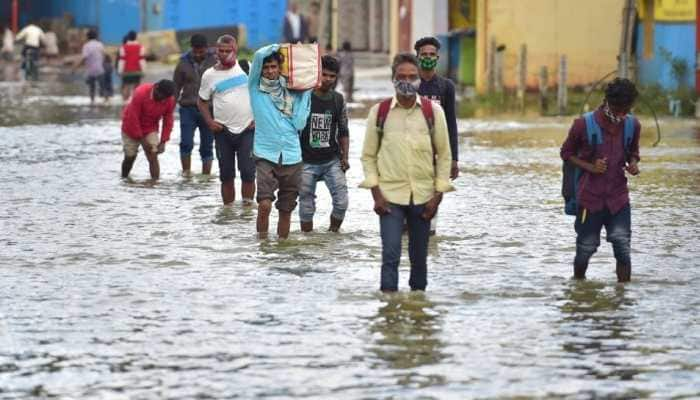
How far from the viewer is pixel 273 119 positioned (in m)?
13.3

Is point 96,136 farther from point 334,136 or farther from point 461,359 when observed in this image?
point 461,359

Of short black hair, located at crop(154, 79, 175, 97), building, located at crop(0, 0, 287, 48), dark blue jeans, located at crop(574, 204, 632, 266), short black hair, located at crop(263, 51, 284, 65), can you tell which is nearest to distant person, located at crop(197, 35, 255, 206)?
short black hair, located at crop(154, 79, 175, 97)

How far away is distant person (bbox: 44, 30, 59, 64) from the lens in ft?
176

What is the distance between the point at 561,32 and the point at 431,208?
2493 cm

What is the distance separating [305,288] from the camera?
11.2 metres

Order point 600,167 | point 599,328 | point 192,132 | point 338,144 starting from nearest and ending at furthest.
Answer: point 599,328 → point 600,167 → point 338,144 → point 192,132

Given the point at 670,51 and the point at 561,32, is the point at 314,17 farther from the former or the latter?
the point at 670,51

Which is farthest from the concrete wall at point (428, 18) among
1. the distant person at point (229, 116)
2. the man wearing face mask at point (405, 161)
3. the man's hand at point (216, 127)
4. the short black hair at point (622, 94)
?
the man wearing face mask at point (405, 161)

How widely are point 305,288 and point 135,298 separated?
1.09m

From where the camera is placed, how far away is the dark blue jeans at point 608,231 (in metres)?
11.2

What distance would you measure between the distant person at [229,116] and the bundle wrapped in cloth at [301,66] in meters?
2.73

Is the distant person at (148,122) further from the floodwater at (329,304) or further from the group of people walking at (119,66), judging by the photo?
Result: the group of people walking at (119,66)

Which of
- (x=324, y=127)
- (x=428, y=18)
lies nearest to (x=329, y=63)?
(x=324, y=127)

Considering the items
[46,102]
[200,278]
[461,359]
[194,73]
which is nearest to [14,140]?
[194,73]
